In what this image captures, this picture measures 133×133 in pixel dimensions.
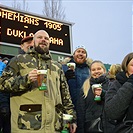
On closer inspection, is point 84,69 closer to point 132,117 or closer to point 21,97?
point 21,97

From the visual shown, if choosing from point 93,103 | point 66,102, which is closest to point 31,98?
point 66,102

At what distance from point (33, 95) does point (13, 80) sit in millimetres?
291

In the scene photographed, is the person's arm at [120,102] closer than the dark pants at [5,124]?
Yes

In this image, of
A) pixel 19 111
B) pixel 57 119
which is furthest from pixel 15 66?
pixel 57 119

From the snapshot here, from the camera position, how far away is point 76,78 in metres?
4.84

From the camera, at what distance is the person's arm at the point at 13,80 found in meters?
3.44

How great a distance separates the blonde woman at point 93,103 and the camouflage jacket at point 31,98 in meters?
0.51

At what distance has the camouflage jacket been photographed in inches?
134

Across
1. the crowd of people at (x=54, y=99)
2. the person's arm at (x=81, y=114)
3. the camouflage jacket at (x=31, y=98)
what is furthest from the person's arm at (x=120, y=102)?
the person's arm at (x=81, y=114)

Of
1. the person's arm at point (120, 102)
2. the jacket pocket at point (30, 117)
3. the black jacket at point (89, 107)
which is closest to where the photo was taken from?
the person's arm at point (120, 102)

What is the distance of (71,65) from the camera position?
15.1 feet

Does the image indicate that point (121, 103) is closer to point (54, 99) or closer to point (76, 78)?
A: point (54, 99)

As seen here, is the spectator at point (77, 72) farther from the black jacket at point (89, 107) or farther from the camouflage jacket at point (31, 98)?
the camouflage jacket at point (31, 98)

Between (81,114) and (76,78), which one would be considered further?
(76,78)
